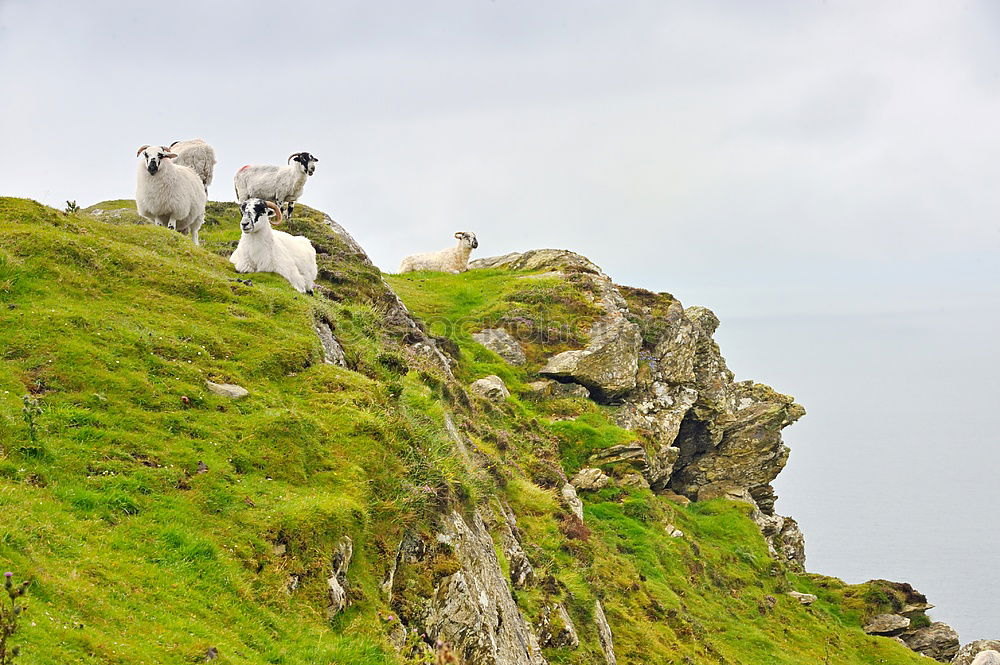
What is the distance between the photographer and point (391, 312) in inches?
914

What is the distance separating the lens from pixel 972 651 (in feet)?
118

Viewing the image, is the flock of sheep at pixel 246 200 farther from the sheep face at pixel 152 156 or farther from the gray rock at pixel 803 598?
the gray rock at pixel 803 598

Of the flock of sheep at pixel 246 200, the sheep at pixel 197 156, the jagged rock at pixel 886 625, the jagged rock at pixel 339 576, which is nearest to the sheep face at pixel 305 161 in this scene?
the flock of sheep at pixel 246 200

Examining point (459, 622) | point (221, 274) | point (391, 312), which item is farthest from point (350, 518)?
point (391, 312)

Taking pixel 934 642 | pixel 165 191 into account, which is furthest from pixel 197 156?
pixel 934 642

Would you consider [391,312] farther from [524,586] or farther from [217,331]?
[524,586]

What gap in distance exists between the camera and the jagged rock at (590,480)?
25062 millimetres

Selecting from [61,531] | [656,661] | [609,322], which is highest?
[609,322]

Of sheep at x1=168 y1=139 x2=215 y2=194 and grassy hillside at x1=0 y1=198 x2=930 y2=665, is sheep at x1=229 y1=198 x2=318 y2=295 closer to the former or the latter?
grassy hillside at x1=0 y1=198 x2=930 y2=665

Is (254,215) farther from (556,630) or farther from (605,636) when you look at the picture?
(605,636)

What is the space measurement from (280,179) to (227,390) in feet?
46.5

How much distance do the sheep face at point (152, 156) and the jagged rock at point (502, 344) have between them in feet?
51.8

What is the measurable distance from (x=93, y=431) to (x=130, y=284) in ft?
17.9

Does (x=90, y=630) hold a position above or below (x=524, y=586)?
below
